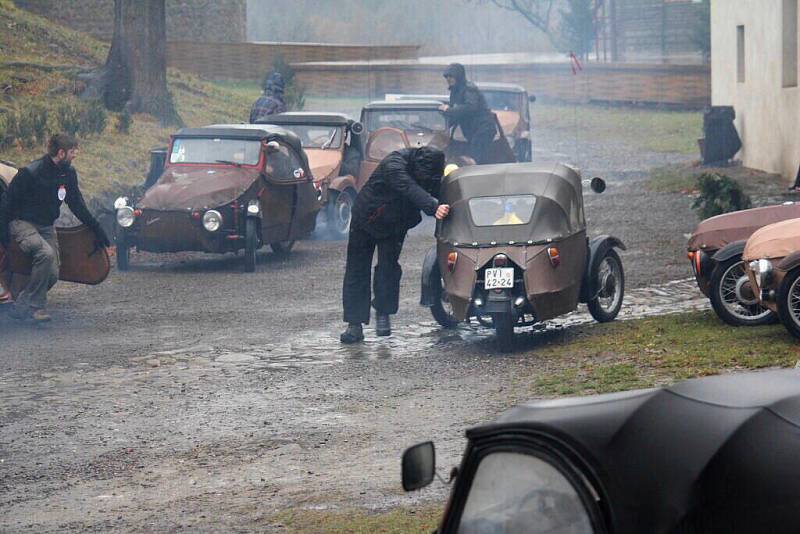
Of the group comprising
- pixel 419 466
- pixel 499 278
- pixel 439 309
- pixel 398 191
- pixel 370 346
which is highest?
pixel 398 191

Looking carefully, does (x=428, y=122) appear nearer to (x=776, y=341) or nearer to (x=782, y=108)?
(x=782, y=108)

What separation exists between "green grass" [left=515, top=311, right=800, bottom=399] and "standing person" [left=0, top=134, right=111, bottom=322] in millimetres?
4877

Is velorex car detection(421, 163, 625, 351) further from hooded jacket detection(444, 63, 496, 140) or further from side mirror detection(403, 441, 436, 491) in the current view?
hooded jacket detection(444, 63, 496, 140)

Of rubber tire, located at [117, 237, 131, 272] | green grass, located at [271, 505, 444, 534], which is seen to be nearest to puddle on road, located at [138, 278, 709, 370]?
green grass, located at [271, 505, 444, 534]

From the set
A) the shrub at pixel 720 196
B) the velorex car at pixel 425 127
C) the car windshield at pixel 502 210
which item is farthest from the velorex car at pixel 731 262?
the velorex car at pixel 425 127

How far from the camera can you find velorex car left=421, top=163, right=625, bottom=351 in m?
10.6

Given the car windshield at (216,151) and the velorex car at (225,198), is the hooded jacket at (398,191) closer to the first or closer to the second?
the velorex car at (225,198)

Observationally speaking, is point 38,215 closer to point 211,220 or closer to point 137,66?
point 211,220

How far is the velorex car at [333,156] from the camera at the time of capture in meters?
19.2

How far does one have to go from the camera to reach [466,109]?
71.3ft

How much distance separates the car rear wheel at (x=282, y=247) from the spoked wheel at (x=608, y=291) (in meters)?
6.44

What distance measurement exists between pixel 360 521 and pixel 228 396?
3.28 meters

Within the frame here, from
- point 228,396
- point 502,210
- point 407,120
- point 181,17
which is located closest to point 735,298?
point 502,210

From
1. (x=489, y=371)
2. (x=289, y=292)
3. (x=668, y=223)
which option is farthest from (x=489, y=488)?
(x=668, y=223)
